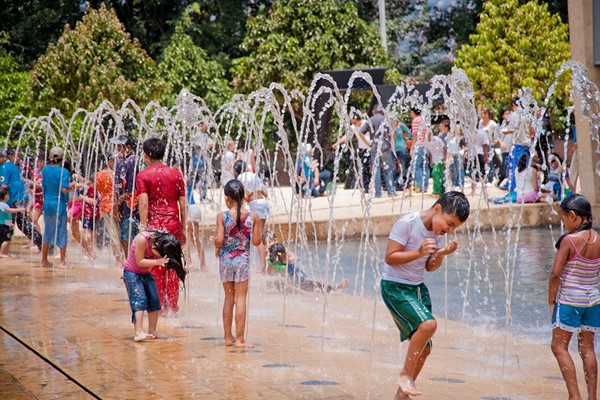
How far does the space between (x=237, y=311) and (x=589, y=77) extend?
9.30 meters

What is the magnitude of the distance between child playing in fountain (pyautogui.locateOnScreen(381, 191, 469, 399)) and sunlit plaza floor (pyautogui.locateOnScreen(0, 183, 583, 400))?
0.40 m

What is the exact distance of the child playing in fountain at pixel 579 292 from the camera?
18.7 ft

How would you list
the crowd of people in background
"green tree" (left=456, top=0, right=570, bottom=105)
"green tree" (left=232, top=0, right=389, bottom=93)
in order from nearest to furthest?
the crowd of people in background → "green tree" (left=232, top=0, right=389, bottom=93) → "green tree" (left=456, top=0, right=570, bottom=105)

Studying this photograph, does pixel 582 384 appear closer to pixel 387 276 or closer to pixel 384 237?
pixel 387 276

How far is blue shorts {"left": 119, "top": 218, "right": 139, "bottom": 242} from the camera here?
9758 millimetres

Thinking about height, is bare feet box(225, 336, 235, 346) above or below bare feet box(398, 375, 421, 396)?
above

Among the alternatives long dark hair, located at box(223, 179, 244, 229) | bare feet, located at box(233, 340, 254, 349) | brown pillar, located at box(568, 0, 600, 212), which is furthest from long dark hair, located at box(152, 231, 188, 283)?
brown pillar, located at box(568, 0, 600, 212)

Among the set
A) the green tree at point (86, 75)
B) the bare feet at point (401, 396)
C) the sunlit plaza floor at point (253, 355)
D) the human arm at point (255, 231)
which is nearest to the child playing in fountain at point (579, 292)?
the sunlit plaza floor at point (253, 355)

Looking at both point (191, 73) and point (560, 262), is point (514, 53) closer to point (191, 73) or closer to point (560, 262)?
point (191, 73)

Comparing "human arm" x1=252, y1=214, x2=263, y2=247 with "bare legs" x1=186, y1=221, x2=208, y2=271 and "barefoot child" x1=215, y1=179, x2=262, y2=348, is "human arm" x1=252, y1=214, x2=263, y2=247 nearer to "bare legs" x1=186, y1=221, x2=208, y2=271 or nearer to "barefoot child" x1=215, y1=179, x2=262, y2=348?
"barefoot child" x1=215, y1=179, x2=262, y2=348

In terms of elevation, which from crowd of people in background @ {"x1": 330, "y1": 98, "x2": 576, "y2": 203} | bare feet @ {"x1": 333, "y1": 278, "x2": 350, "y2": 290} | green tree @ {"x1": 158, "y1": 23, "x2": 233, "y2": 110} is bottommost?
bare feet @ {"x1": 333, "y1": 278, "x2": 350, "y2": 290}

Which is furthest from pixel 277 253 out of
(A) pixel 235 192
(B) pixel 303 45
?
(B) pixel 303 45

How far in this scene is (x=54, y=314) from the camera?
9070 millimetres

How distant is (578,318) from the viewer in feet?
18.7
